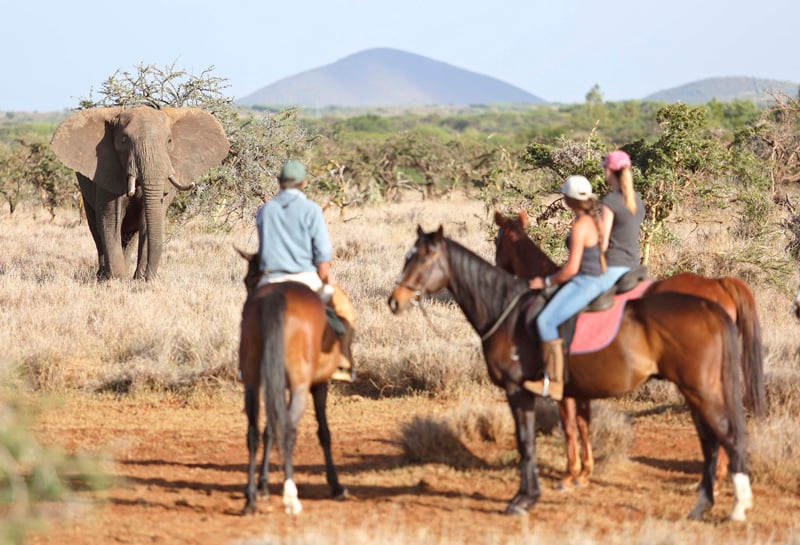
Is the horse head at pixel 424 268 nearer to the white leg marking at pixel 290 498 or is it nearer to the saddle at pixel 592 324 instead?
the saddle at pixel 592 324

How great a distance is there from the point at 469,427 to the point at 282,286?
247cm

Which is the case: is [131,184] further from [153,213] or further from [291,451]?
[291,451]

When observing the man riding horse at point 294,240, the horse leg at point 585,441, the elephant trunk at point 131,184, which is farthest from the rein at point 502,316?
the elephant trunk at point 131,184

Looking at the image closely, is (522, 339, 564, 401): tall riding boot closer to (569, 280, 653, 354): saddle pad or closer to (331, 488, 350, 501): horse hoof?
(569, 280, 653, 354): saddle pad

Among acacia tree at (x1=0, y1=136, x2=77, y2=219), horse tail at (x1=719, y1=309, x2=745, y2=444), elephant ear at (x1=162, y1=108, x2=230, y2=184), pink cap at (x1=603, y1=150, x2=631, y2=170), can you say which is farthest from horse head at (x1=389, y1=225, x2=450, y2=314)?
acacia tree at (x1=0, y1=136, x2=77, y2=219)

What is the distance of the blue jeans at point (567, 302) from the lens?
6559 mm

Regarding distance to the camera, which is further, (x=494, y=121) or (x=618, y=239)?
(x=494, y=121)

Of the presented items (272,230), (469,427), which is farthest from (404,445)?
(272,230)

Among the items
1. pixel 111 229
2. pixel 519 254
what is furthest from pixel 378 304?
pixel 519 254

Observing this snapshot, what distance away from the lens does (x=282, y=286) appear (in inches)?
264

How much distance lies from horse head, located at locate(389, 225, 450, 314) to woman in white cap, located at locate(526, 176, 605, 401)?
61 cm

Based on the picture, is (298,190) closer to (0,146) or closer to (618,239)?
(618,239)

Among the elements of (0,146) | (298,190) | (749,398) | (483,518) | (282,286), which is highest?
(0,146)

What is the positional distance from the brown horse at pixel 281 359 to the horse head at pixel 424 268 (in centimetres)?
57
